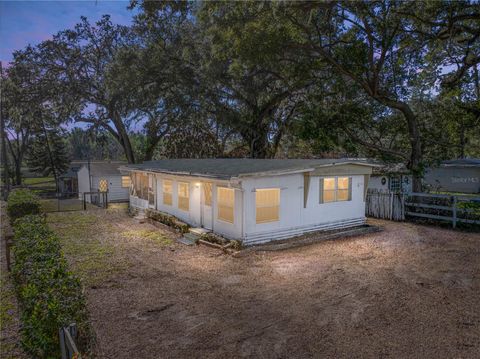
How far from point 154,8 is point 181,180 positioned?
39.4 ft

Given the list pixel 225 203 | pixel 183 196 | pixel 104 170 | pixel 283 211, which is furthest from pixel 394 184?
pixel 104 170

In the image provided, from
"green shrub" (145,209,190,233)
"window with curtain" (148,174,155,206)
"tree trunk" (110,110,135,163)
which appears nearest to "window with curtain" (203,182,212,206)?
Result: "green shrub" (145,209,190,233)

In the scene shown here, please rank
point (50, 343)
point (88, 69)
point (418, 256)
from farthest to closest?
point (88, 69) < point (418, 256) < point (50, 343)

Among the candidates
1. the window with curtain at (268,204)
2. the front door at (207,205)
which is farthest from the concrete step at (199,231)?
the window with curtain at (268,204)

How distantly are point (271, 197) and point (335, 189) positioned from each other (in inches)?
141

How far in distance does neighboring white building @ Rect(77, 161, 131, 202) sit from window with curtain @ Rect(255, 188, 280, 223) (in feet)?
59.5

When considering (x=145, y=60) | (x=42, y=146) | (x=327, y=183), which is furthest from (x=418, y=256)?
(x=42, y=146)

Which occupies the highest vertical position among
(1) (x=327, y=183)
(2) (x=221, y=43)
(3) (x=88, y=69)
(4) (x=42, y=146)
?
(3) (x=88, y=69)

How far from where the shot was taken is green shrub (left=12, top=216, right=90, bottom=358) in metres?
4.64

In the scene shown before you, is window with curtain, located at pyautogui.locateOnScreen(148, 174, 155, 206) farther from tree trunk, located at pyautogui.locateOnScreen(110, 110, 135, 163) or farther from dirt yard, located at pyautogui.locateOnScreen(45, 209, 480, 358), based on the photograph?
tree trunk, located at pyautogui.locateOnScreen(110, 110, 135, 163)

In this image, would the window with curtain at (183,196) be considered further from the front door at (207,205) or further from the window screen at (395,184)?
the window screen at (395,184)

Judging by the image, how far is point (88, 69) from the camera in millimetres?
27953

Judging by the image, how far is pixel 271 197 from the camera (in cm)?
1253

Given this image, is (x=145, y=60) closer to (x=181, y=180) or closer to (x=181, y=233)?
(x=181, y=180)
